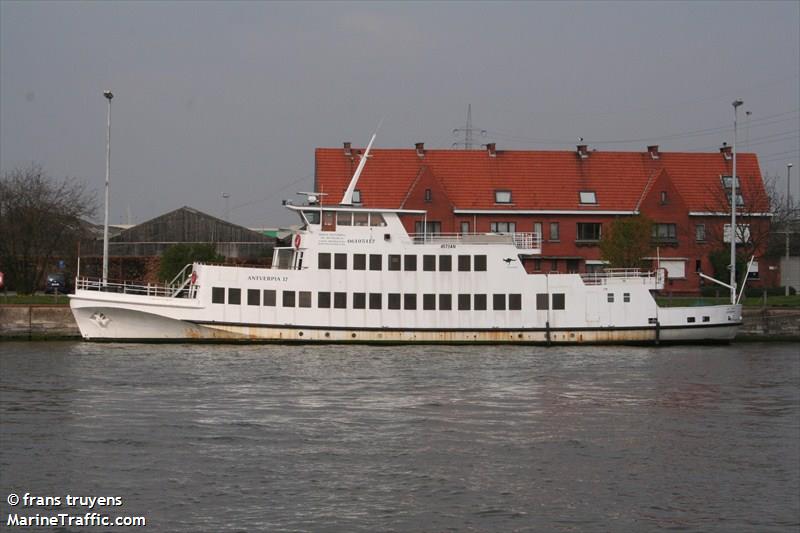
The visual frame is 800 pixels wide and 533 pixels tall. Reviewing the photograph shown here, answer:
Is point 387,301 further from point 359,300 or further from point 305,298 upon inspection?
point 305,298

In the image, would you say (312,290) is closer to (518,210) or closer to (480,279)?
(480,279)

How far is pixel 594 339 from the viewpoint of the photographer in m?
38.1

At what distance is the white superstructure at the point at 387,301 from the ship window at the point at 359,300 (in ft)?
0.12

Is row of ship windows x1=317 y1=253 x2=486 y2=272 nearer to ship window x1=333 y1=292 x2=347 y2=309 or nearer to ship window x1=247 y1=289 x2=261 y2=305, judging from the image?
ship window x1=333 y1=292 x2=347 y2=309

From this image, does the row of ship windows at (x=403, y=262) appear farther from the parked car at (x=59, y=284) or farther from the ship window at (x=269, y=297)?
the parked car at (x=59, y=284)

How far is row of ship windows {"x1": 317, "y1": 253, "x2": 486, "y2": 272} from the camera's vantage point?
37.1 m

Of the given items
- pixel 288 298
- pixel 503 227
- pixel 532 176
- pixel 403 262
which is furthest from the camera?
pixel 532 176

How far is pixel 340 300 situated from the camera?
37094mm

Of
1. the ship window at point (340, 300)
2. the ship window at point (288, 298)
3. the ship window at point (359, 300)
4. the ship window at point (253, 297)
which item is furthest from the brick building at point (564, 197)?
the ship window at point (253, 297)

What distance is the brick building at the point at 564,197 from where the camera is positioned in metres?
53.4

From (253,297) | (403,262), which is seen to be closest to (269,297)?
(253,297)

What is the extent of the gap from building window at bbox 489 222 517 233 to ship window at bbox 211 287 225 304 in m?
20.9

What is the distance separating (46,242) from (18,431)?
33967 mm

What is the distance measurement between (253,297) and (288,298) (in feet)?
4.16
